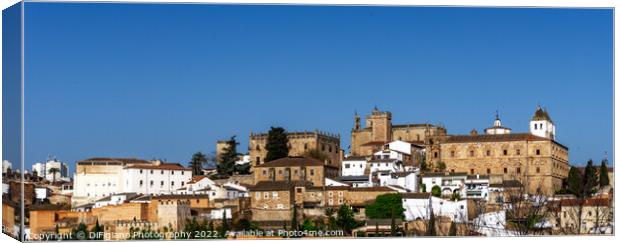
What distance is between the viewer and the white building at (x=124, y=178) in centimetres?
1889

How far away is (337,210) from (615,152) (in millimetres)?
9536

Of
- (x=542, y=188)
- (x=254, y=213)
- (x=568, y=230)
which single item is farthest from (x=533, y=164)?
(x=568, y=230)

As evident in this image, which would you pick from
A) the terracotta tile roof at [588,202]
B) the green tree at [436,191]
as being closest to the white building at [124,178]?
the green tree at [436,191]

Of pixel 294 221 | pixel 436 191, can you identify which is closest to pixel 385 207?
pixel 294 221

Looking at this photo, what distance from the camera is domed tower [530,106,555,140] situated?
57.7ft

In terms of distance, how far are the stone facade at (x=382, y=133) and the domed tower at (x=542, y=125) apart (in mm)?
1861

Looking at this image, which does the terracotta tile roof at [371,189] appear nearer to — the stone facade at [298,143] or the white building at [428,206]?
the white building at [428,206]

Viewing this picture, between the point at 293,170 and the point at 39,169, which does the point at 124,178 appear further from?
the point at 39,169

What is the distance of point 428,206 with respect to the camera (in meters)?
20.2

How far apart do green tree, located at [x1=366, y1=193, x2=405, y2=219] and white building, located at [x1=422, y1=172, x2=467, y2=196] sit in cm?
277

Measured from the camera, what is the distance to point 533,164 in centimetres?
2523

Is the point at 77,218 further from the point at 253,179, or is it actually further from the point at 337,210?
the point at 253,179

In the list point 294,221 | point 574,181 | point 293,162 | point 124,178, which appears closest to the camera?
point 294,221

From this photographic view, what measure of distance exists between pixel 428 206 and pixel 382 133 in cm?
775
